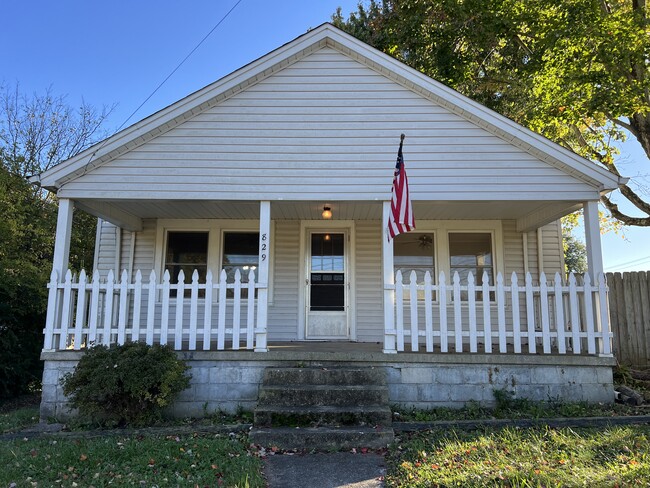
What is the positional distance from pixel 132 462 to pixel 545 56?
11.1m

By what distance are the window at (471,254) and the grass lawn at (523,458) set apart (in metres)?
3.77

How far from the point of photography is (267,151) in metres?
6.34

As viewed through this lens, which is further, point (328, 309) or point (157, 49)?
point (157, 49)

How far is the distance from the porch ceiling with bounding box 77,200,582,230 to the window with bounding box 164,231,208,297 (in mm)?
431

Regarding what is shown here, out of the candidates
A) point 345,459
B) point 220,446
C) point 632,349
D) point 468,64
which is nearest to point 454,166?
point 345,459

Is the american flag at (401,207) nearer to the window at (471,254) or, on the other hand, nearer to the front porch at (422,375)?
the front porch at (422,375)

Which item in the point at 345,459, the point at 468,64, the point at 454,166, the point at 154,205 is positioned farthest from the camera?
the point at 468,64

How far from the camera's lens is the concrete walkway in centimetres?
368

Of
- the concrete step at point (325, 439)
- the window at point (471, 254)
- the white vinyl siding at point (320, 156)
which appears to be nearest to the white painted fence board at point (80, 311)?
the white vinyl siding at point (320, 156)

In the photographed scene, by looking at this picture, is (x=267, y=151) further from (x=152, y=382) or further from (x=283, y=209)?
(x=152, y=382)

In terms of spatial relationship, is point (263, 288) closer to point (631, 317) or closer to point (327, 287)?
point (327, 287)

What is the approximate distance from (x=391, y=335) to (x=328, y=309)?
243cm

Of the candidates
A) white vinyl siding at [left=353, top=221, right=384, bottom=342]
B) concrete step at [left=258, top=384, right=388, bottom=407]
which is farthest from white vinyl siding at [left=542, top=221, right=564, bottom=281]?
concrete step at [left=258, top=384, right=388, bottom=407]

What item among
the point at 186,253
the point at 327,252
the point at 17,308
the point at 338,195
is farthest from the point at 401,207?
the point at 17,308
